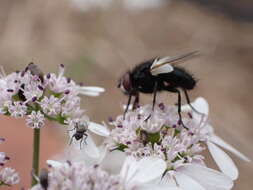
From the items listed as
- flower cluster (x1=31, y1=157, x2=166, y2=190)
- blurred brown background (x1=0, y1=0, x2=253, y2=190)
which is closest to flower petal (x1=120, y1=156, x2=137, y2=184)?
flower cluster (x1=31, y1=157, x2=166, y2=190)

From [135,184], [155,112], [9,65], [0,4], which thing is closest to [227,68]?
[9,65]

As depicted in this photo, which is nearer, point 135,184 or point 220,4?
point 135,184

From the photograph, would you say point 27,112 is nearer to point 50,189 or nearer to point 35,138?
point 35,138

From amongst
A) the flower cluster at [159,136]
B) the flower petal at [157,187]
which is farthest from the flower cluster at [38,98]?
the flower petal at [157,187]

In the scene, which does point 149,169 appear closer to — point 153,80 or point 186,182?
point 186,182

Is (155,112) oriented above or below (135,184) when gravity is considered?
above

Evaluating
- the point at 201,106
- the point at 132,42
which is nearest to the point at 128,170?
the point at 201,106
